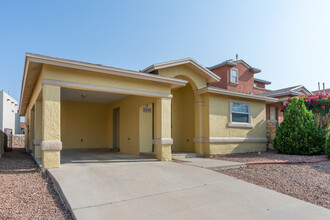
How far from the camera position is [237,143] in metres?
11.3

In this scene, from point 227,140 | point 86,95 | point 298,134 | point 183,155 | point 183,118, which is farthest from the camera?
point 183,118

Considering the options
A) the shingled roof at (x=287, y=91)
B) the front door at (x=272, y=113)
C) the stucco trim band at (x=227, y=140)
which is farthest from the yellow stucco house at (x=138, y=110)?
the front door at (x=272, y=113)

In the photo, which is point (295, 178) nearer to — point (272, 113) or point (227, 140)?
point (227, 140)

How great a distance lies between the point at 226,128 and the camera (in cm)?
1091

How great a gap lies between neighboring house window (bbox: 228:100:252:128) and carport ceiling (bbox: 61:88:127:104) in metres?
5.64

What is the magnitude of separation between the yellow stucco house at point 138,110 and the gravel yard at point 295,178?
2.99m

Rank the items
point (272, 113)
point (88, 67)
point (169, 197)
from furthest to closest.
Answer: point (272, 113), point (88, 67), point (169, 197)

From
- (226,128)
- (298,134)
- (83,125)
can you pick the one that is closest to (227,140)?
(226,128)

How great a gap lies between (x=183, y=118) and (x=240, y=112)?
298 centimetres

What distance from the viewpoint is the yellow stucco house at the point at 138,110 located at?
6609mm

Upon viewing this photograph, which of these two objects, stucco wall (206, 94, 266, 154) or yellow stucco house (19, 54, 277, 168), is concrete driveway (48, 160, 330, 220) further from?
stucco wall (206, 94, 266, 154)

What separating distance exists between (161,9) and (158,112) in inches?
196

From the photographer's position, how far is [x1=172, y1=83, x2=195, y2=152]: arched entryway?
37.8 ft

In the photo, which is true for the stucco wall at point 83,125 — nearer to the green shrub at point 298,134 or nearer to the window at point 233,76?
the green shrub at point 298,134
